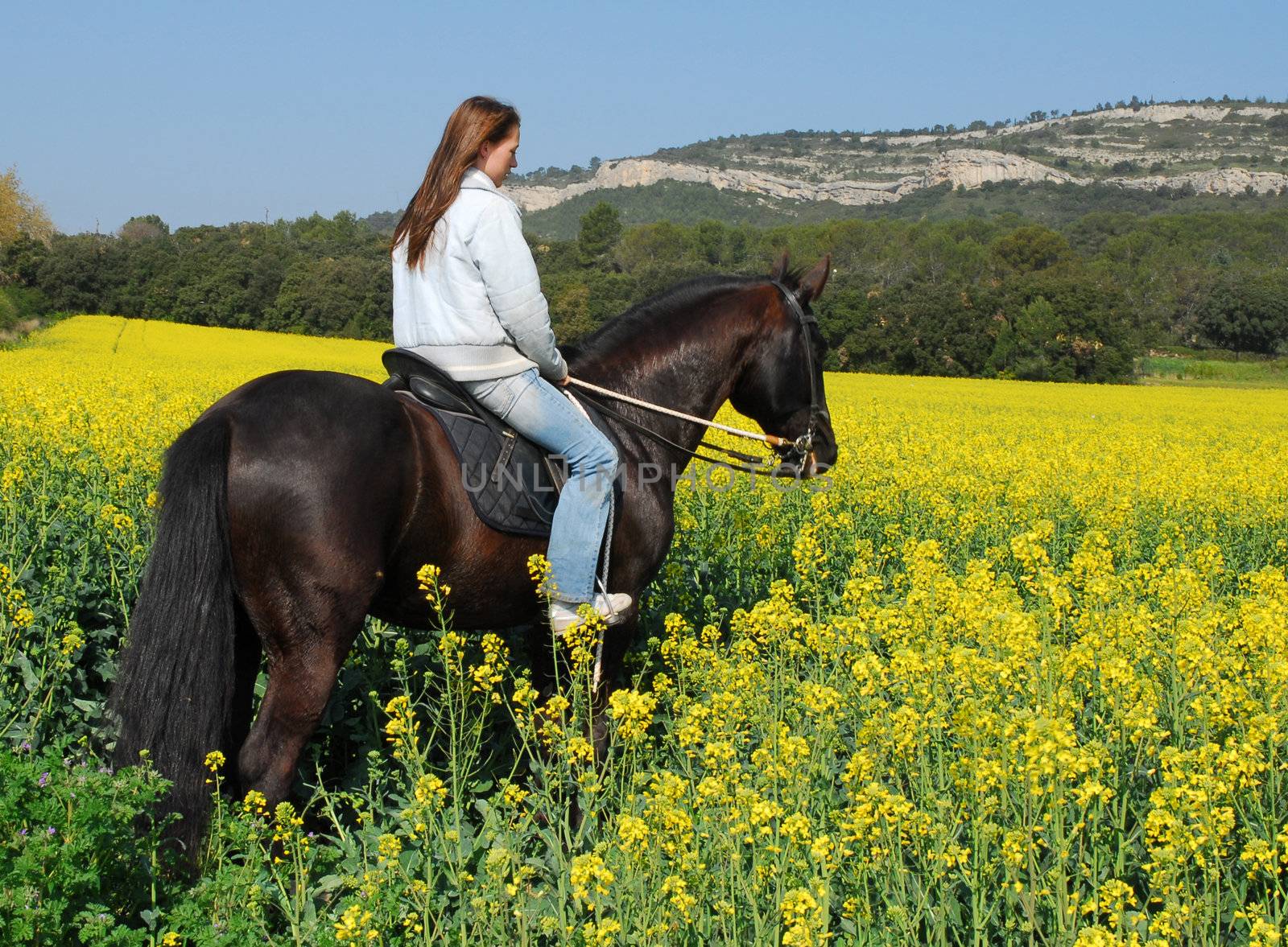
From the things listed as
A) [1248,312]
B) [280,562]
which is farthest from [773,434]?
[1248,312]

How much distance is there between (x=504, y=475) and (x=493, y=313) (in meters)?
0.62

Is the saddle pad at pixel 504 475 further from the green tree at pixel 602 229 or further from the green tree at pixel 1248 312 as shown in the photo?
the green tree at pixel 602 229

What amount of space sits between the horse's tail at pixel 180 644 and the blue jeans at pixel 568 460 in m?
1.09

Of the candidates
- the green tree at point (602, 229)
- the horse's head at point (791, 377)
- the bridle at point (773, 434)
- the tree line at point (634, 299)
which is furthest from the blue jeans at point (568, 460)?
the green tree at point (602, 229)

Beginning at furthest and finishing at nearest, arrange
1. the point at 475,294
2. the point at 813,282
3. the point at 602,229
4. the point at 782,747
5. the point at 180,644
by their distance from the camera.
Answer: the point at 602,229 < the point at 813,282 < the point at 475,294 < the point at 180,644 < the point at 782,747

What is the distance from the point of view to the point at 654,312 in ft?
16.9

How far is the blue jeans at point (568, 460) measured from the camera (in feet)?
13.8

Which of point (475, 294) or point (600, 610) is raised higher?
point (475, 294)

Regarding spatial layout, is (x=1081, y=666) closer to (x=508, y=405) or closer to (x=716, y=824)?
(x=716, y=824)

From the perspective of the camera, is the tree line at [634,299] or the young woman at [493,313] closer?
the young woman at [493,313]

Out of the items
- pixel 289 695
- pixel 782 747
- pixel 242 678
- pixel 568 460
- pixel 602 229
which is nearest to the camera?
pixel 782 747

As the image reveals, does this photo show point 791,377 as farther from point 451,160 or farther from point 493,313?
point 451,160

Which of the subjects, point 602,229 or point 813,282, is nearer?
point 813,282

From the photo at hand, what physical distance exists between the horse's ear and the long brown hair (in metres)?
1.83
